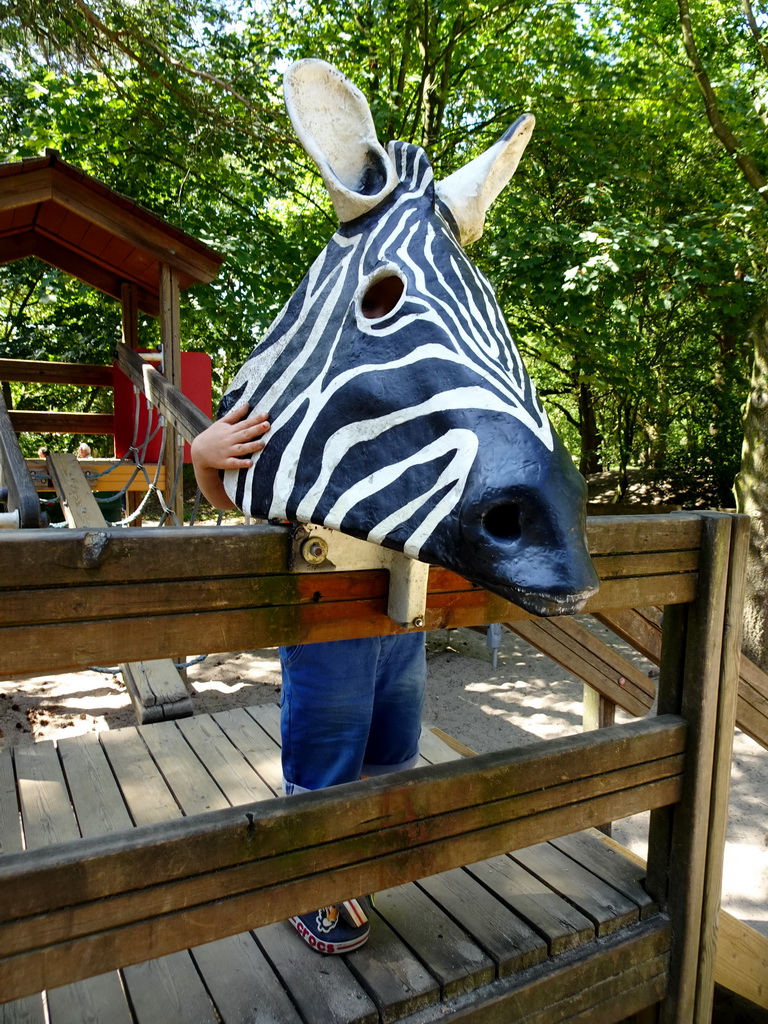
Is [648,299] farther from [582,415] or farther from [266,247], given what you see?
[582,415]

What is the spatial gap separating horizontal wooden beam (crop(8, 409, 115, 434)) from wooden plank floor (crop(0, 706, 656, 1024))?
13.4ft

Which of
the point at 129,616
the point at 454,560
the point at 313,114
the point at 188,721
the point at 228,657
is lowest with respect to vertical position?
the point at 228,657

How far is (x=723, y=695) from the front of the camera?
2.05m

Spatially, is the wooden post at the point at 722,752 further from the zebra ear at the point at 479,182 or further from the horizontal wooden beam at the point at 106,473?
the horizontal wooden beam at the point at 106,473

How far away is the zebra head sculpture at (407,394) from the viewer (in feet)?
3.18

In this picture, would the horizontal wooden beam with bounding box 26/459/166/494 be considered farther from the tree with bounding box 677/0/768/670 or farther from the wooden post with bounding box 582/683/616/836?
the tree with bounding box 677/0/768/670

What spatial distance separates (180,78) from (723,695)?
24.1 feet

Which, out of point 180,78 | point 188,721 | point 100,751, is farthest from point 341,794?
point 180,78

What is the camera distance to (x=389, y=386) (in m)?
1.14

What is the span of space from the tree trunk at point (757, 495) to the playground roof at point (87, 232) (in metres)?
4.99

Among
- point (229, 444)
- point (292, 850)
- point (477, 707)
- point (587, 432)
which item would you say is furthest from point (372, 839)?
point (587, 432)

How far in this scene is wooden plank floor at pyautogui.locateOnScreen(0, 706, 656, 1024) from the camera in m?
1.73

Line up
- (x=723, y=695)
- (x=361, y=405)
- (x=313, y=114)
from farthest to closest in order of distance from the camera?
(x=723, y=695)
(x=313, y=114)
(x=361, y=405)

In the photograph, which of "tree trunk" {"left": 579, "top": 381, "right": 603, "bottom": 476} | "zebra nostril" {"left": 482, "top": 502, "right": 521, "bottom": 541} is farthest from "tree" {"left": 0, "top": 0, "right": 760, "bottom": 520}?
"tree trunk" {"left": 579, "top": 381, "right": 603, "bottom": 476}
